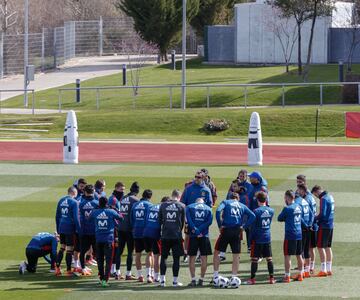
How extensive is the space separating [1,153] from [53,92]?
84.9ft

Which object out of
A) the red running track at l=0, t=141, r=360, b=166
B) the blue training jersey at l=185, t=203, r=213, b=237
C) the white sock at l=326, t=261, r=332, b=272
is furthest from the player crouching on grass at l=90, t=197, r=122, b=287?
the red running track at l=0, t=141, r=360, b=166

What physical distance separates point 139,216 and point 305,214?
3589mm

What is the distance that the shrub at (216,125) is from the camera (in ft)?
173

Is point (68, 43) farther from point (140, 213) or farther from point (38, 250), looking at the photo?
point (140, 213)

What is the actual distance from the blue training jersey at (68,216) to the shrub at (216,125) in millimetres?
30174

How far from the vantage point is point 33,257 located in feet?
75.0

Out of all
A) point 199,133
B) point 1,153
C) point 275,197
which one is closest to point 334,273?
point 275,197

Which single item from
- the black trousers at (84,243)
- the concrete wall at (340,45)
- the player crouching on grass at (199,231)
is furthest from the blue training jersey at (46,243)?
the concrete wall at (340,45)

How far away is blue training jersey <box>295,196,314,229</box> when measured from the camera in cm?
2228

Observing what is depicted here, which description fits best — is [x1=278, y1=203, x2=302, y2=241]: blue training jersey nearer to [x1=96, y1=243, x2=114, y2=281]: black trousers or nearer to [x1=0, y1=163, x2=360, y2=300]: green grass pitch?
[x1=0, y1=163, x2=360, y2=300]: green grass pitch

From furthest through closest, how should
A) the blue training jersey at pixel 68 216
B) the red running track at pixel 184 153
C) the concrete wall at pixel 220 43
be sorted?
the concrete wall at pixel 220 43
the red running track at pixel 184 153
the blue training jersey at pixel 68 216

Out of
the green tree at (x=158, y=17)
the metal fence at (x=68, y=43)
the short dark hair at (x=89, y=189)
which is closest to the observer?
the short dark hair at (x=89, y=189)

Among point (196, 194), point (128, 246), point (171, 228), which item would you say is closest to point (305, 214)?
point (196, 194)

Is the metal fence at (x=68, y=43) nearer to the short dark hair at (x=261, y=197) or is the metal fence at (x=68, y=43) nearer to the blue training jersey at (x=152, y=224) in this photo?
the blue training jersey at (x=152, y=224)
